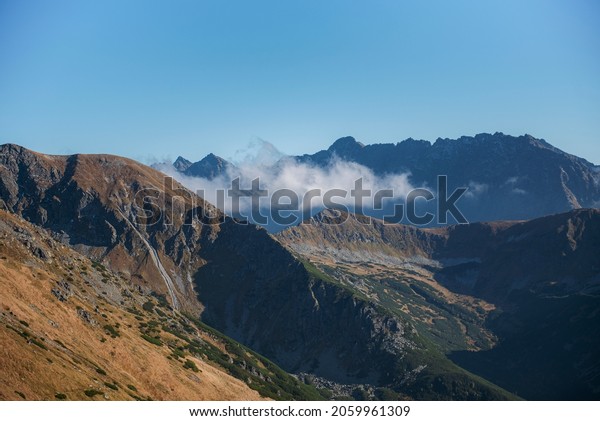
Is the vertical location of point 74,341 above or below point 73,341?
below

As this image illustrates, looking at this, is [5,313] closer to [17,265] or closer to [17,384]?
[17,384]

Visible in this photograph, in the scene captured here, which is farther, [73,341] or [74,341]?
[74,341]

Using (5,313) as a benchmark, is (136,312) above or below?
below

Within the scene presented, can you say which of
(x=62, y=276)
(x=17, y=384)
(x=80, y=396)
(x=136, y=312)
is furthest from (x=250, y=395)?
(x=17, y=384)

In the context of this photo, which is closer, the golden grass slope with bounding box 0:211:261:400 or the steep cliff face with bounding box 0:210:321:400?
the golden grass slope with bounding box 0:211:261:400

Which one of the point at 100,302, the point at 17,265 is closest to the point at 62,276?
the point at 100,302

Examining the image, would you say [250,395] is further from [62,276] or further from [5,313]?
[5,313]

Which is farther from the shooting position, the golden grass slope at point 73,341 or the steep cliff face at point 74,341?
the steep cliff face at point 74,341

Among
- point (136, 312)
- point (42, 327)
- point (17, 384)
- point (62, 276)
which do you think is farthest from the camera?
point (136, 312)

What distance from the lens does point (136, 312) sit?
198 metres
